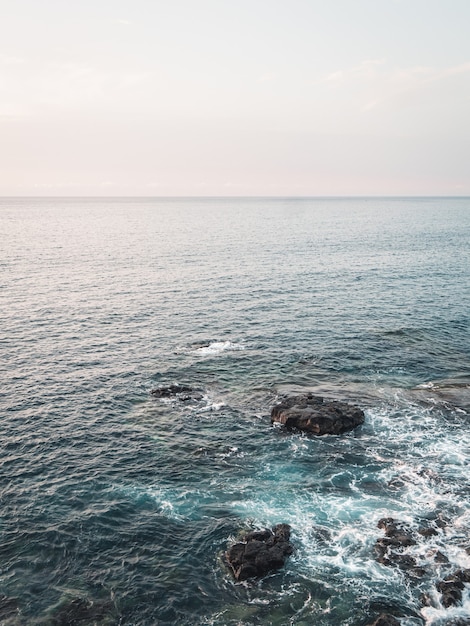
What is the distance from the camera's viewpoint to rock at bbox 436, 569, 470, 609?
122 feet

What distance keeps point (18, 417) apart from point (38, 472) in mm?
12501

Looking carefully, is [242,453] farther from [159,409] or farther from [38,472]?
[38,472]

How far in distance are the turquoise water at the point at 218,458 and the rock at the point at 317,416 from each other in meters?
1.59

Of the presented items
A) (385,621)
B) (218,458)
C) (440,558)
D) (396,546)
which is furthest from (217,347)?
(385,621)

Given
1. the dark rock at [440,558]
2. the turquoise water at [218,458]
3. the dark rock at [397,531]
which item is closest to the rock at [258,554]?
the turquoise water at [218,458]

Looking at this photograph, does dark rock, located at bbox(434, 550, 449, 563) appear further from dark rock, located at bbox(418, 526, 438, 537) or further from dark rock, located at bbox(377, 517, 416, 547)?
dark rock, located at bbox(418, 526, 438, 537)

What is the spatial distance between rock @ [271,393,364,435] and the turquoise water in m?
1.59

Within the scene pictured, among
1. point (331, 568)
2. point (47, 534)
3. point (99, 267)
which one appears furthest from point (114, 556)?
point (99, 267)

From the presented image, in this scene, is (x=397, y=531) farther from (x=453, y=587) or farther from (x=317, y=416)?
(x=317, y=416)

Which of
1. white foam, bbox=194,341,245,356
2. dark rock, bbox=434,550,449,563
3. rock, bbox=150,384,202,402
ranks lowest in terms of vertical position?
dark rock, bbox=434,550,449,563

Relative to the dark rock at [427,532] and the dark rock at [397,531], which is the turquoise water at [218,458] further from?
the dark rock at [397,531]

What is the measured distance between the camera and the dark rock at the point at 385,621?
115ft

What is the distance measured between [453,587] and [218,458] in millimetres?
26025

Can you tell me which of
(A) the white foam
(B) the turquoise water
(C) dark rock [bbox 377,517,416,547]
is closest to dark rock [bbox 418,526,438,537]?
(B) the turquoise water
